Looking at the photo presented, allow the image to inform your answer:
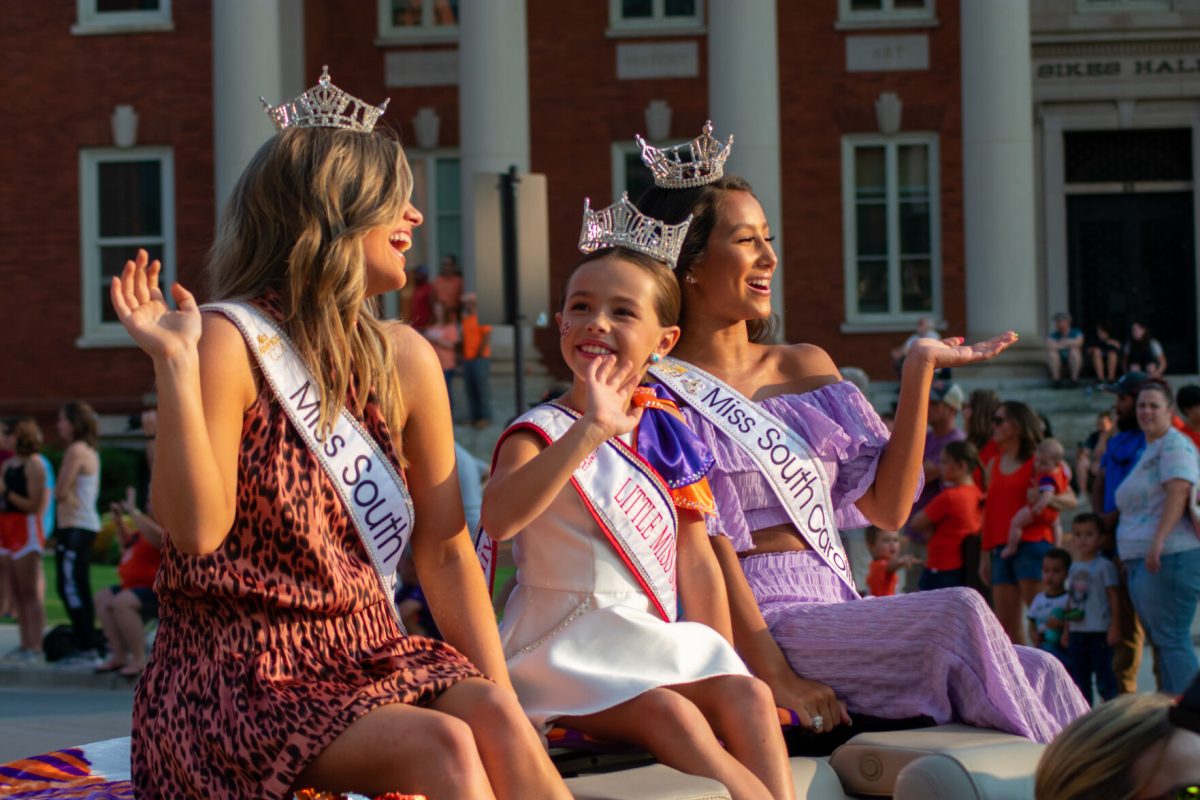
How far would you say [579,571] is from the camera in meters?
4.16

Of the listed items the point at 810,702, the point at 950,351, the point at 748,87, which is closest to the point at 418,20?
the point at 748,87

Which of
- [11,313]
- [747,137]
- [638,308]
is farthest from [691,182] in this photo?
[11,313]

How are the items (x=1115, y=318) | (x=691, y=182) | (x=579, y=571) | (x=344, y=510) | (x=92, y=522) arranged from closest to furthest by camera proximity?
1. (x=344, y=510)
2. (x=579, y=571)
3. (x=691, y=182)
4. (x=92, y=522)
5. (x=1115, y=318)

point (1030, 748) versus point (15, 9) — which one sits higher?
point (15, 9)

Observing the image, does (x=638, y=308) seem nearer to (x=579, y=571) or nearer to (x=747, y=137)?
(x=579, y=571)

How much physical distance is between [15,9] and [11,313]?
4.40m

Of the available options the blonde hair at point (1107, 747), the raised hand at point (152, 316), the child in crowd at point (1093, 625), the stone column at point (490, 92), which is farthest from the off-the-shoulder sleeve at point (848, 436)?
the stone column at point (490, 92)

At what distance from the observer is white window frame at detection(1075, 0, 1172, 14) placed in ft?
87.2

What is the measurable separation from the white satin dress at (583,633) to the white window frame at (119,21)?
24031 mm

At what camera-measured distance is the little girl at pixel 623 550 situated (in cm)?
387

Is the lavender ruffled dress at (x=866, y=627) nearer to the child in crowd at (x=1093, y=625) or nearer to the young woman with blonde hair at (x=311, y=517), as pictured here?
the young woman with blonde hair at (x=311, y=517)

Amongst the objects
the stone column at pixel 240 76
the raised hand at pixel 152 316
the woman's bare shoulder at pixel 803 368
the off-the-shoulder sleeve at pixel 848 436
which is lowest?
the off-the-shoulder sleeve at pixel 848 436

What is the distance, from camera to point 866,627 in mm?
4703

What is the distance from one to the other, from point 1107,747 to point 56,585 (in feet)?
51.5
